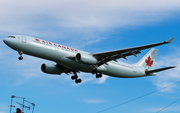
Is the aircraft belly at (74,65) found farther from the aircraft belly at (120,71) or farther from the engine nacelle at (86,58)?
the aircraft belly at (120,71)

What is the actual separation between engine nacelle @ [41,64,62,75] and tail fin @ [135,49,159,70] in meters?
16.4

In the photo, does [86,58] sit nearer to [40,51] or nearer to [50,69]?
[40,51]

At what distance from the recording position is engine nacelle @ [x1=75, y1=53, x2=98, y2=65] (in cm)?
3881

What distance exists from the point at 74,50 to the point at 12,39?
9153 mm

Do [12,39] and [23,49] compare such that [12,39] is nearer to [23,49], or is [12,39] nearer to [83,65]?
[23,49]

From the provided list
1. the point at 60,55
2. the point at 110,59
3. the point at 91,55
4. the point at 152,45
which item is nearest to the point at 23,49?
the point at 60,55

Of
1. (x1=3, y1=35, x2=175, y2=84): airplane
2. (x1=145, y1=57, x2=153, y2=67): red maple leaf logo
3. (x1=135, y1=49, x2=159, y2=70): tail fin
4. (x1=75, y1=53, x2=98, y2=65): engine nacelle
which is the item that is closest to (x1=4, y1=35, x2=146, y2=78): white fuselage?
(x1=3, y1=35, x2=175, y2=84): airplane

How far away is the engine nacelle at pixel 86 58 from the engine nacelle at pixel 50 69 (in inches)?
273

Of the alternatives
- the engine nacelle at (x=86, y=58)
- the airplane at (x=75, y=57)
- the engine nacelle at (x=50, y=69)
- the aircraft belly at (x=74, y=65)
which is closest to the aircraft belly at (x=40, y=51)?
the airplane at (x=75, y=57)

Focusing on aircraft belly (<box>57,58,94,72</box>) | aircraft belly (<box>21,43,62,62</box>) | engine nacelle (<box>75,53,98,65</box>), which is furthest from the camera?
engine nacelle (<box>75,53,98,65</box>)

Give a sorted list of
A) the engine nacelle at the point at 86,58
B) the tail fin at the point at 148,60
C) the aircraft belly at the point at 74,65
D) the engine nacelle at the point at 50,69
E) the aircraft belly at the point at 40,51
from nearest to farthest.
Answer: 1. the aircraft belly at the point at 40,51
2. the aircraft belly at the point at 74,65
3. the engine nacelle at the point at 86,58
4. the engine nacelle at the point at 50,69
5. the tail fin at the point at 148,60

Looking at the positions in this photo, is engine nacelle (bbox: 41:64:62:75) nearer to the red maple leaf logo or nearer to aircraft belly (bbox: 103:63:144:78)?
aircraft belly (bbox: 103:63:144:78)

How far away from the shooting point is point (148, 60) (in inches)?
2178

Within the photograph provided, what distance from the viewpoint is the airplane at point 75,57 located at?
121ft
